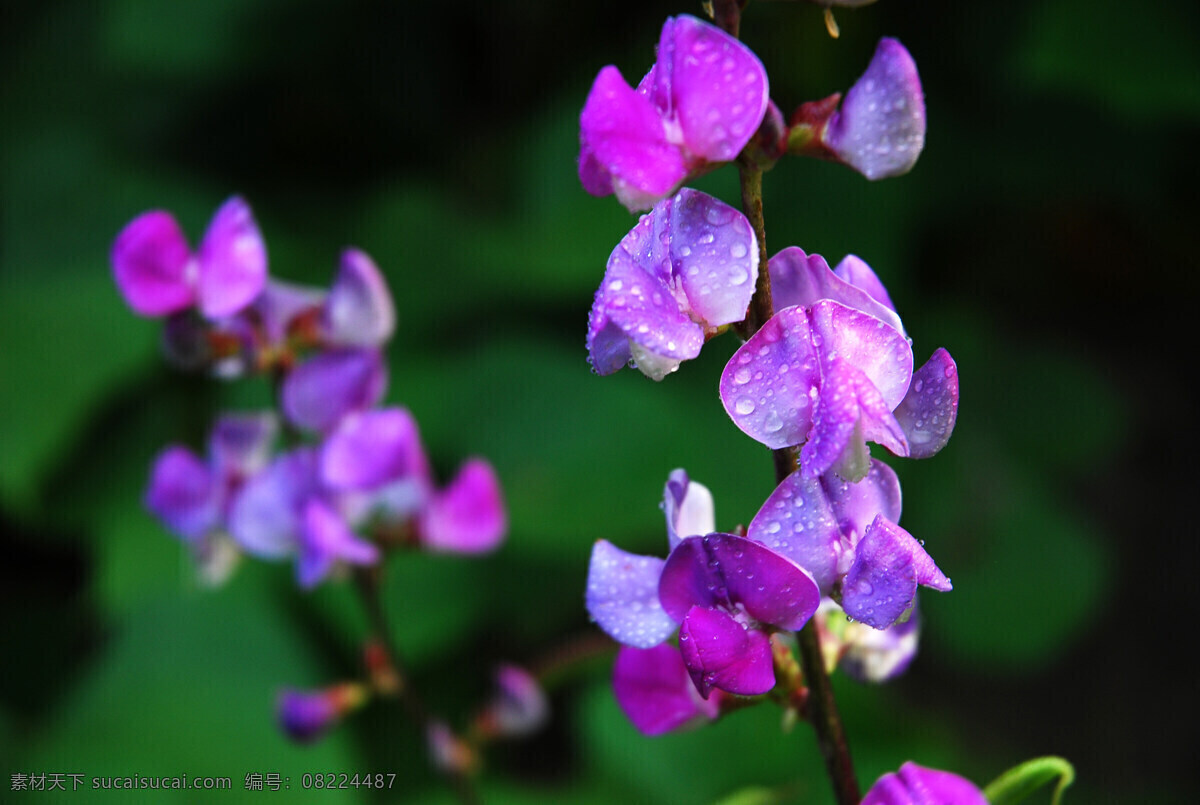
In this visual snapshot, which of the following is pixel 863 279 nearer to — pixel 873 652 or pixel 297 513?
pixel 873 652

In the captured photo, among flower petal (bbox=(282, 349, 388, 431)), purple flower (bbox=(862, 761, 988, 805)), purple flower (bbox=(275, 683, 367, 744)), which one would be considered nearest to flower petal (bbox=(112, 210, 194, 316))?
flower petal (bbox=(282, 349, 388, 431))

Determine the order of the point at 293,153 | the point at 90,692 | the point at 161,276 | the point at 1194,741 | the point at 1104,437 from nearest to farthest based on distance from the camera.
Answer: the point at 161,276, the point at 90,692, the point at 1194,741, the point at 1104,437, the point at 293,153

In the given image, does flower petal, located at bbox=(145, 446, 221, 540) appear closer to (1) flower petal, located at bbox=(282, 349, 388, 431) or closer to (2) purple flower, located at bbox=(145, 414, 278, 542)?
(2) purple flower, located at bbox=(145, 414, 278, 542)

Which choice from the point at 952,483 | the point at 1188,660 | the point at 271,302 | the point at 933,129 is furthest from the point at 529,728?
the point at 1188,660

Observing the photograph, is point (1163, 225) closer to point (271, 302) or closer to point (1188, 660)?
point (1188, 660)

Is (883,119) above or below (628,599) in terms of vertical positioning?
above

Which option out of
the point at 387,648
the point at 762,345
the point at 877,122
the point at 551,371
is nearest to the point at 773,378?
the point at 762,345
